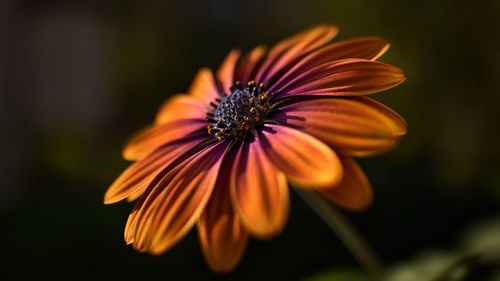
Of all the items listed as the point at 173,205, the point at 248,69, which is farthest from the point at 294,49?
Answer: the point at 173,205

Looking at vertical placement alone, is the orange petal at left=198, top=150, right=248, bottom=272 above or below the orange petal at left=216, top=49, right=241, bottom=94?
below

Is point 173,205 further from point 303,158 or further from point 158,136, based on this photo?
point 158,136

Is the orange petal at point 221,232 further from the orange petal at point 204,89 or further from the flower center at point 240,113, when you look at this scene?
the orange petal at point 204,89

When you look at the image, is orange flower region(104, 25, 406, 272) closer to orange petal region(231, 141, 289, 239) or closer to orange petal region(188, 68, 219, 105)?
orange petal region(231, 141, 289, 239)

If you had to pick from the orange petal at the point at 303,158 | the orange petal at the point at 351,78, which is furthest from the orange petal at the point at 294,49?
the orange petal at the point at 303,158

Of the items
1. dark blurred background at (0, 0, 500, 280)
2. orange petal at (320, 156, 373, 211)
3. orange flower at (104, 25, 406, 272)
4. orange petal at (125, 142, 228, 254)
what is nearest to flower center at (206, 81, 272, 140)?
orange flower at (104, 25, 406, 272)
